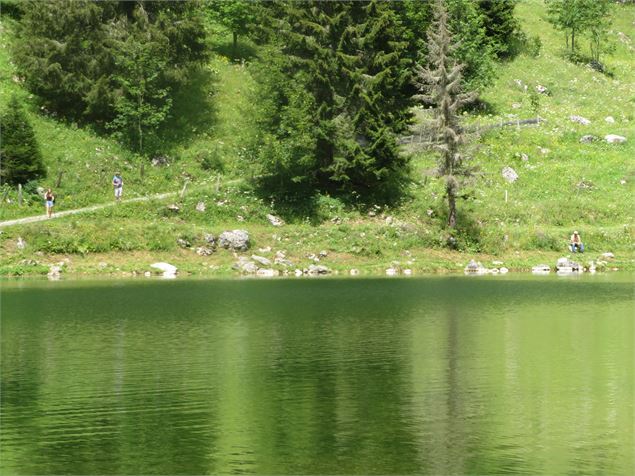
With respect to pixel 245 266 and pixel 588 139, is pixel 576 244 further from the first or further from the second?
pixel 245 266

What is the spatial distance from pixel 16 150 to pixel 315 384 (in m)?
47.5

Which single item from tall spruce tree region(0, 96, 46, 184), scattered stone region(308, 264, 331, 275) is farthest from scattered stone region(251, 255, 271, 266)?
tall spruce tree region(0, 96, 46, 184)

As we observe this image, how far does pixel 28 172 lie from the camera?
6888 cm

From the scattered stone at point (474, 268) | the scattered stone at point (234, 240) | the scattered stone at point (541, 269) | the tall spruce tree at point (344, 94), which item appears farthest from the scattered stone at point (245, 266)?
the scattered stone at point (541, 269)

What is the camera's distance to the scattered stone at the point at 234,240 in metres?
63.7

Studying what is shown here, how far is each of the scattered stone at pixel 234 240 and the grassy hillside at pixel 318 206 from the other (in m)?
0.62

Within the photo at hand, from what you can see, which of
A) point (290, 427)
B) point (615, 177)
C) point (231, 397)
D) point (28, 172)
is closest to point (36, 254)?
point (28, 172)

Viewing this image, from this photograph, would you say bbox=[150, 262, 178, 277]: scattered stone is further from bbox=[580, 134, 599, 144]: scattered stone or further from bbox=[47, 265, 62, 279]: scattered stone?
bbox=[580, 134, 599, 144]: scattered stone

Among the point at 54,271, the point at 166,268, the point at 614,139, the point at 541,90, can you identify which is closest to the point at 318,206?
the point at 166,268

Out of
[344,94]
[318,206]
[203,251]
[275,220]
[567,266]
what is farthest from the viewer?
[344,94]

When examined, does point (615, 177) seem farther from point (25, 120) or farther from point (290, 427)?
point (290, 427)

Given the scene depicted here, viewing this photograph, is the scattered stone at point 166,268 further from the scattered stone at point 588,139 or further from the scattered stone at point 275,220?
the scattered stone at point 588,139

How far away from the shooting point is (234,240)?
209ft

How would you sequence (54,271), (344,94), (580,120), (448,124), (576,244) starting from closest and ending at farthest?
(54,271) < (448,124) < (576,244) < (344,94) < (580,120)
